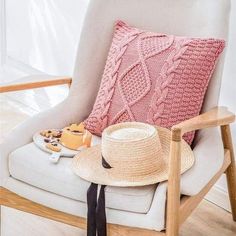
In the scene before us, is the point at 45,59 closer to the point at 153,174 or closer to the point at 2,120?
the point at 2,120

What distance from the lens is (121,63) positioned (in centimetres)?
174

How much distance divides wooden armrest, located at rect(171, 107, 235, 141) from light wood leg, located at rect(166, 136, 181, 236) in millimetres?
33

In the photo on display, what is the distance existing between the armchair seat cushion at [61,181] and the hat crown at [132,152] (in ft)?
0.19

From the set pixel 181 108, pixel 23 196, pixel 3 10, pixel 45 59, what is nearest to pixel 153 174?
pixel 181 108

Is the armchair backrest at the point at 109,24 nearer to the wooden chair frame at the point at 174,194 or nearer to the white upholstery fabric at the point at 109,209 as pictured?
the wooden chair frame at the point at 174,194

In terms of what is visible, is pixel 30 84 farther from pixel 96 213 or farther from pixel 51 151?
pixel 96 213

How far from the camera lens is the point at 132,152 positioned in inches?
56.0

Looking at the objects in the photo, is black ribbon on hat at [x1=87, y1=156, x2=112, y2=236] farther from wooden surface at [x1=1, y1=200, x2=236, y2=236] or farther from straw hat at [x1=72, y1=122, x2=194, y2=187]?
wooden surface at [x1=1, y1=200, x2=236, y2=236]

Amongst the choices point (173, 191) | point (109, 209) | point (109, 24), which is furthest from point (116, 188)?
point (109, 24)

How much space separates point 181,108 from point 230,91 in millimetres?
429

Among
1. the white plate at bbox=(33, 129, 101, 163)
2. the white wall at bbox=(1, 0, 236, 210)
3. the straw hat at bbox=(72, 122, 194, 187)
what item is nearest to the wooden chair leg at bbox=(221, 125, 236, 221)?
the straw hat at bbox=(72, 122, 194, 187)

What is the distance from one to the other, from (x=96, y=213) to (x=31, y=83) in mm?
589

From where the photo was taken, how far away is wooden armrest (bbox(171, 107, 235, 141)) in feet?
4.32

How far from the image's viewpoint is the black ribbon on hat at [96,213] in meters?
1.40
